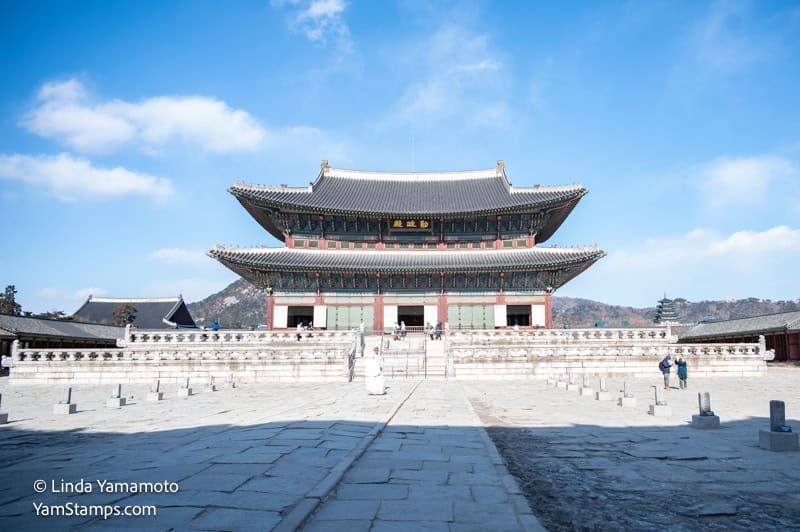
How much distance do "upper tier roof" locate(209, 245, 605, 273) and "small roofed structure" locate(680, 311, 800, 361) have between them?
12.8 metres

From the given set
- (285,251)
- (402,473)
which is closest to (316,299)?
(285,251)

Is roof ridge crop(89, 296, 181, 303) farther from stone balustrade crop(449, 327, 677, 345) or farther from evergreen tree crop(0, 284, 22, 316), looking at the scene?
stone balustrade crop(449, 327, 677, 345)

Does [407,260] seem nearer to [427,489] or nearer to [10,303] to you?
[427,489]

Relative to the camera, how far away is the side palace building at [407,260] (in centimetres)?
3591

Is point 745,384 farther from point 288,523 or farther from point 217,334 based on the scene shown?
point 217,334

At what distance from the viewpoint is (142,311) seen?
5853 centimetres

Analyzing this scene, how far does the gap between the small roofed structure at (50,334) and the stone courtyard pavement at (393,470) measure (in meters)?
22.5

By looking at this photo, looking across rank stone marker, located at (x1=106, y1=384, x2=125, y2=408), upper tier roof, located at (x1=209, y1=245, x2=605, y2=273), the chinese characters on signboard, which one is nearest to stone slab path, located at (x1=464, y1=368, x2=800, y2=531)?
rank stone marker, located at (x1=106, y1=384, x2=125, y2=408)

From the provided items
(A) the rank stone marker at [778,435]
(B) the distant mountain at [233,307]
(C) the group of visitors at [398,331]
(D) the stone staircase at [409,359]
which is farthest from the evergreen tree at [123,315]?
(B) the distant mountain at [233,307]

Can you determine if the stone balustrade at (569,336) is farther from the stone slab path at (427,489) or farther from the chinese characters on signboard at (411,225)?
the stone slab path at (427,489)

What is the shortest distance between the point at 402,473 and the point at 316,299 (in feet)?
101

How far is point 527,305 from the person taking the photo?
36.7m

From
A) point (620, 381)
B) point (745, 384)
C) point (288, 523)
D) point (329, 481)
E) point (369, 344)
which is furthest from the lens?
point (369, 344)

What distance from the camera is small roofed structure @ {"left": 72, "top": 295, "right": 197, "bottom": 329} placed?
5669 cm
